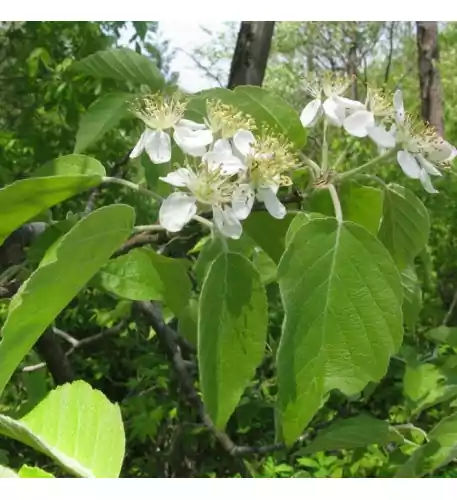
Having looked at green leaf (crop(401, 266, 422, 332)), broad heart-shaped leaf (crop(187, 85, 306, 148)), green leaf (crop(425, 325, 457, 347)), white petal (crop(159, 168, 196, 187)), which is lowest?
green leaf (crop(425, 325, 457, 347))

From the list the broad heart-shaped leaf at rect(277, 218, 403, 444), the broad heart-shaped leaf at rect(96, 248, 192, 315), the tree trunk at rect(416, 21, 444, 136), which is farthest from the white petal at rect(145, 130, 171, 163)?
the tree trunk at rect(416, 21, 444, 136)

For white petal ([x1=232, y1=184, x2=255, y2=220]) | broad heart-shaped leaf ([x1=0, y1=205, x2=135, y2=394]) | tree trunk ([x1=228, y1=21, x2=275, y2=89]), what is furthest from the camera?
tree trunk ([x1=228, y1=21, x2=275, y2=89])

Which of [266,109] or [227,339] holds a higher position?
[266,109]

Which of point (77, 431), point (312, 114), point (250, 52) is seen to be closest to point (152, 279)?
point (312, 114)

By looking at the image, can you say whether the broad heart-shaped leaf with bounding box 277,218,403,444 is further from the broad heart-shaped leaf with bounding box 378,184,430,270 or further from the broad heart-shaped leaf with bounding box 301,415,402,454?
the broad heart-shaped leaf with bounding box 301,415,402,454

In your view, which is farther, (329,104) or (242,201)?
(329,104)

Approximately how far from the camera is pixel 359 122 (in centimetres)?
84

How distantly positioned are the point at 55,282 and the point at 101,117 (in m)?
0.45

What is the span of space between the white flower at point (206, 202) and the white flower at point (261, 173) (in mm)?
13

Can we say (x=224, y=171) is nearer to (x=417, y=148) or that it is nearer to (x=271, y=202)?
(x=271, y=202)

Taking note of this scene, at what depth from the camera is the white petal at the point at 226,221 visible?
2.42 ft

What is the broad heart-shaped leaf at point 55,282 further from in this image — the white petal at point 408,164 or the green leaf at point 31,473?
the white petal at point 408,164

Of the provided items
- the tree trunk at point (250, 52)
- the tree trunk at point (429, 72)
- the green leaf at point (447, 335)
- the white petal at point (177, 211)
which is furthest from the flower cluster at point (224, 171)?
the tree trunk at point (429, 72)

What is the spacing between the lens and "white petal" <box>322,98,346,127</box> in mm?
866
